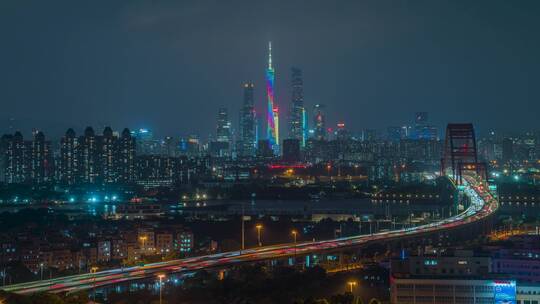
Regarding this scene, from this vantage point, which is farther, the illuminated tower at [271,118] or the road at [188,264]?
the illuminated tower at [271,118]

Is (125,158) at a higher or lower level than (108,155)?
lower

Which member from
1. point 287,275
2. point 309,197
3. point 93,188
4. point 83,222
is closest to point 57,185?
point 93,188

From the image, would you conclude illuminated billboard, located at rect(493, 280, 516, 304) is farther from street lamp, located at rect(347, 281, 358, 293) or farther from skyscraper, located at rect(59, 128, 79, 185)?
skyscraper, located at rect(59, 128, 79, 185)

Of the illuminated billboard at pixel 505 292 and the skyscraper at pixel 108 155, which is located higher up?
the skyscraper at pixel 108 155

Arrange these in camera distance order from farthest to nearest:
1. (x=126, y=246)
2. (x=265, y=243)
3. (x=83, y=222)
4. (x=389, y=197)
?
(x=389, y=197)
(x=83, y=222)
(x=265, y=243)
(x=126, y=246)

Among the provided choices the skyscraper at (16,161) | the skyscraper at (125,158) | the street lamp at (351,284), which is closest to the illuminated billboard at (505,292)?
the street lamp at (351,284)

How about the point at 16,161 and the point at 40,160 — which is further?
the point at 40,160

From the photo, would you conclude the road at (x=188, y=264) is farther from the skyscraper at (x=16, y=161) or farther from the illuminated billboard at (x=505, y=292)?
the skyscraper at (x=16, y=161)

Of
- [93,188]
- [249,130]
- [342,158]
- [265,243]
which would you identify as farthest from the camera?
[249,130]

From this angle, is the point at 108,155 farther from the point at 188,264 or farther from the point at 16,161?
the point at 188,264

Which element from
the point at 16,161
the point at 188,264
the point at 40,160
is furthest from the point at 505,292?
the point at 40,160

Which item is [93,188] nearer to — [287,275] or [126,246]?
[126,246]
